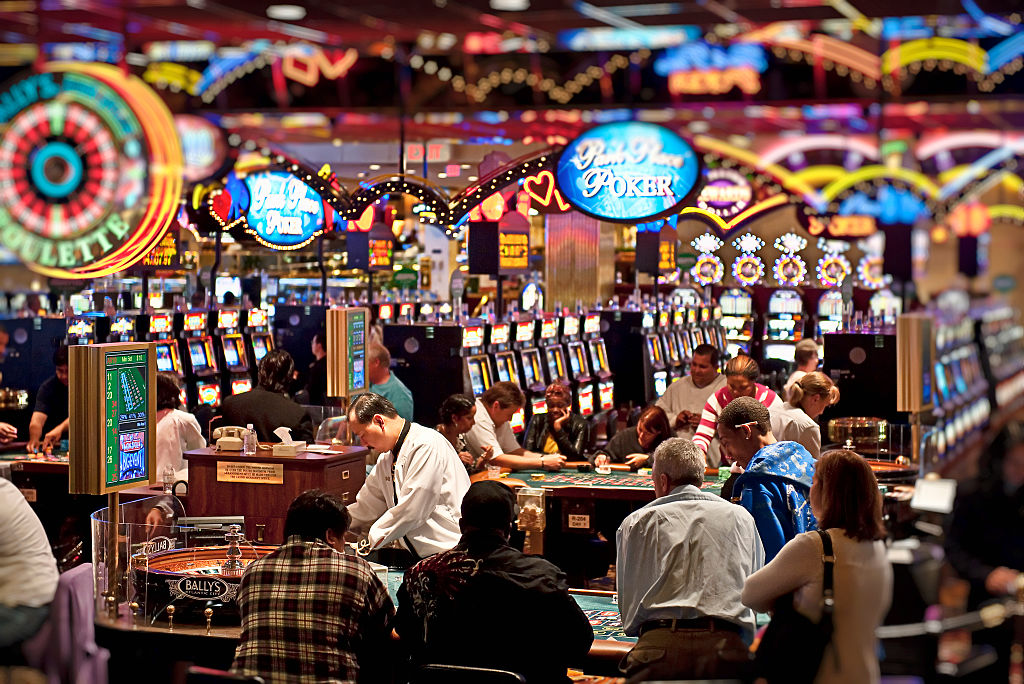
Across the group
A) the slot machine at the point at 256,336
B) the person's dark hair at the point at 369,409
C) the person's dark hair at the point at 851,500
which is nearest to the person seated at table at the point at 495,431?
the person's dark hair at the point at 369,409

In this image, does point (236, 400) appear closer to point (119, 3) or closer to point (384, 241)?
point (119, 3)

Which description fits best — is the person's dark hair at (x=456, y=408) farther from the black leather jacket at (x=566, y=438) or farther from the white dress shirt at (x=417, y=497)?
the white dress shirt at (x=417, y=497)

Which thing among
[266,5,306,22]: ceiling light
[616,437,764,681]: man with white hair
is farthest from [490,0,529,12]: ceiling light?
[616,437,764,681]: man with white hair

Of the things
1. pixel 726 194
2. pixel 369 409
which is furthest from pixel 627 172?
pixel 726 194

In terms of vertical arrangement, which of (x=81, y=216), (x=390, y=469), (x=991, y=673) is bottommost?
(x=991, y=673)

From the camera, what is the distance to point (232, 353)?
42.8 feet

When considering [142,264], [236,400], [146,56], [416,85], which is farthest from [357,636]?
[416,85]

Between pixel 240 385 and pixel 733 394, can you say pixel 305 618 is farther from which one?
pixel 240 385

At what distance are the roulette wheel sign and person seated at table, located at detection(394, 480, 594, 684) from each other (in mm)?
1683

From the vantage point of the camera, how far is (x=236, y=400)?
22.8ft

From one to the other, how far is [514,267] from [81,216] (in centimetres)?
754

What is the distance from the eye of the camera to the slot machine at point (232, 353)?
12852 mm

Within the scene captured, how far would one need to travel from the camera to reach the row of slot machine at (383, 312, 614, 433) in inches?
445

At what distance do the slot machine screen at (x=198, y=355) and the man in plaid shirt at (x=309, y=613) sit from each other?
9.18 meters
